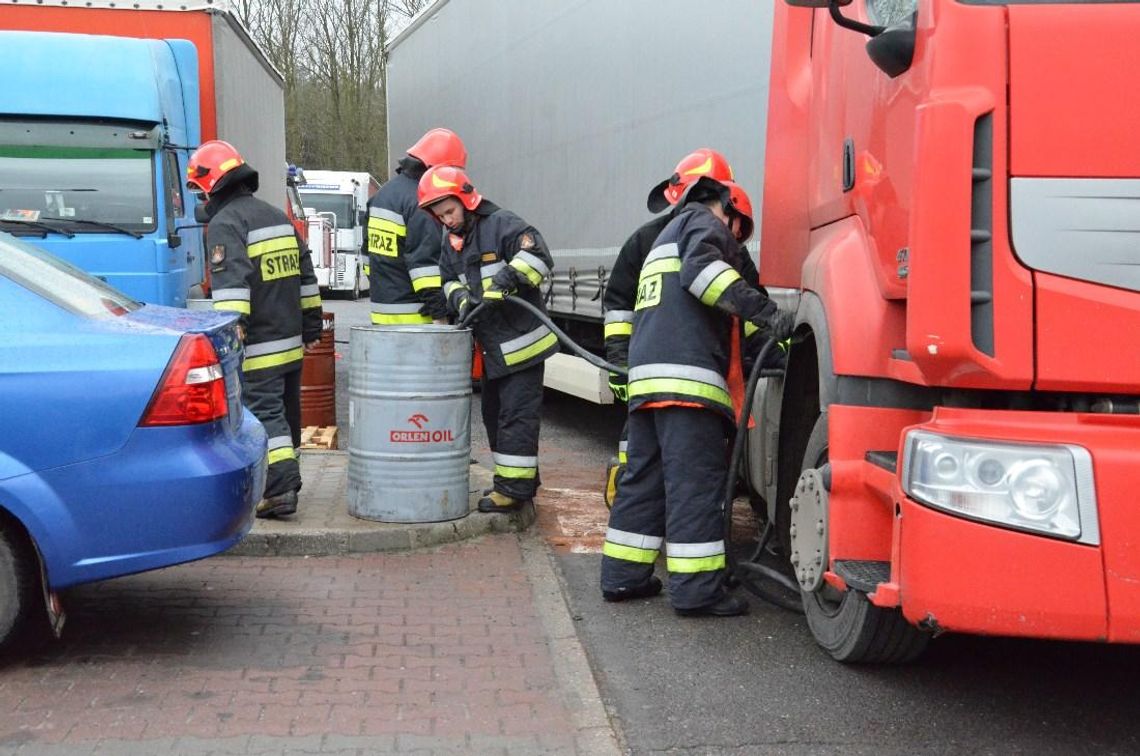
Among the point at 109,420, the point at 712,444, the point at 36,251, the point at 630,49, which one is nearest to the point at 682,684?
the point at 712,444

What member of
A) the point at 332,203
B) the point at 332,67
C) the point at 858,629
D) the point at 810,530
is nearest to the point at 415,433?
the point at 810,530


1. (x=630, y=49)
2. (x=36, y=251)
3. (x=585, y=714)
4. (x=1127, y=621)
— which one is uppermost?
(x=630, y=49)

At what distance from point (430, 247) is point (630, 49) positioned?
5.45 feet

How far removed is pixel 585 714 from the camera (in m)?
4.06

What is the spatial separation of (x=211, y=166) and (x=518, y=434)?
2030 mm

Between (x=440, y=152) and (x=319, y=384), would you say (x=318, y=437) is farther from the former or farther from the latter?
(x=440, y=152)

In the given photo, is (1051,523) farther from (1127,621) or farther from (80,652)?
(80,652)

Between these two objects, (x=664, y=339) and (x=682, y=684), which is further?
(x=664, y=339)

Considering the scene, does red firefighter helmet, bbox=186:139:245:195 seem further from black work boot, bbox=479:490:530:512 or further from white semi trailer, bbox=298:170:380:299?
white semi trailer, bbox=298:170:380:299

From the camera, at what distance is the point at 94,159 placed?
8938mm

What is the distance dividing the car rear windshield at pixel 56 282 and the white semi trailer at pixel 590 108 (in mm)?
2738

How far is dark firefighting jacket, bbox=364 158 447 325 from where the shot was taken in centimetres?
759

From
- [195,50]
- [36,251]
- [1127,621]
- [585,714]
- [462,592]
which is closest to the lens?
[1127,621]

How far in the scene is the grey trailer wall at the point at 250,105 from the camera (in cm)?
1045
